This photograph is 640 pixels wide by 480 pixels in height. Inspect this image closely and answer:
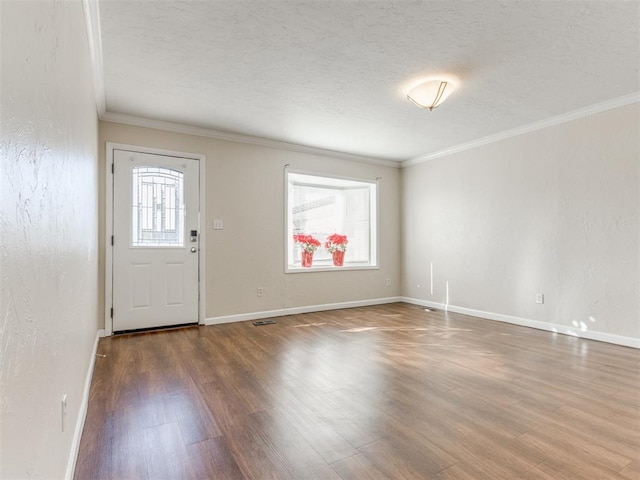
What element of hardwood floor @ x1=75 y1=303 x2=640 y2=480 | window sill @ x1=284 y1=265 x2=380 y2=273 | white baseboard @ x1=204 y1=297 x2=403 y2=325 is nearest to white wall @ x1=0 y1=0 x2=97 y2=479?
hardwood floor @ x1=75 y1=303 x2=640 y2=480

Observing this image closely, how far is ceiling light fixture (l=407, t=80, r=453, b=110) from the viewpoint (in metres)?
2.92

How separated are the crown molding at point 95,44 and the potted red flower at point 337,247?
3498mm

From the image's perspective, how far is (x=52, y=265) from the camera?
3.69 feet

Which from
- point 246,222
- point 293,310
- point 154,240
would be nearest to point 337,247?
point 293,310

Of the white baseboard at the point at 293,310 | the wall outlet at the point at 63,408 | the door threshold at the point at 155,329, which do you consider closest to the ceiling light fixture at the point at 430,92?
the white baseboard at the point at 293,310

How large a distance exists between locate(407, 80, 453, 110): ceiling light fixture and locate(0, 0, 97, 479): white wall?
255 centimetres

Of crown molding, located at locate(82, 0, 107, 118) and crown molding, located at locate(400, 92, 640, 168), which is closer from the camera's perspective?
crown molding, located at locate(82, 0, 107, 118)

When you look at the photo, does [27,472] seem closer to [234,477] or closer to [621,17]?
[234,477]

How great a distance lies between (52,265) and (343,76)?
2524mm

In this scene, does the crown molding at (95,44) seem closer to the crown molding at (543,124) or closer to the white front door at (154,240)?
the white front door at (154,240)

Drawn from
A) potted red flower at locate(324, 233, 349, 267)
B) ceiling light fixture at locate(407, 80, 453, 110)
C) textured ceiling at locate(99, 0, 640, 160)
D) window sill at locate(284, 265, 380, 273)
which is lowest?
window sill at locate(284, 265, 380, 273)

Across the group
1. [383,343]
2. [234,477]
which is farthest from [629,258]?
[234,477]

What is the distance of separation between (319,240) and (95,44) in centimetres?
387

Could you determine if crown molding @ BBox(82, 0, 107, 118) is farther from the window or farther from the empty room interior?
the window
